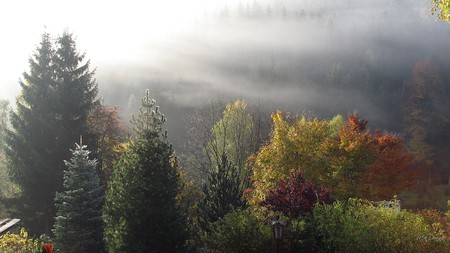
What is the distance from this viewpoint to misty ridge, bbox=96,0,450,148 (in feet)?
340

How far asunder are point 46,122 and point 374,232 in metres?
23.6

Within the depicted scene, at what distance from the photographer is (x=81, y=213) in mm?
22234

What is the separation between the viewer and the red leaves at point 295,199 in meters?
17.4

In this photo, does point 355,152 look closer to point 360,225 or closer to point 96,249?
point 360,225

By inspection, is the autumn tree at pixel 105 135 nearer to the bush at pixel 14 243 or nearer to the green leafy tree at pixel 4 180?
the green leafy tree at pixel 4 180

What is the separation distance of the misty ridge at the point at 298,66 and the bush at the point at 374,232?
79232 millimetres

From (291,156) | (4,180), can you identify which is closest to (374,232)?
(291,156)

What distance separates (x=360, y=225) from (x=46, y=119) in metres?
23.4

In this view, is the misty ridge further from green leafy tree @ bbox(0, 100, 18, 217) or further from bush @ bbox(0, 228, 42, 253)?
bush @ bbox(0, 228, 42, 253)

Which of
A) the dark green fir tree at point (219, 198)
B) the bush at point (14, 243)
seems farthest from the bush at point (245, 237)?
the bush at point (14, 243)

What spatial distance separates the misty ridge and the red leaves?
76719 mm

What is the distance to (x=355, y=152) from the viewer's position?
27.2 m

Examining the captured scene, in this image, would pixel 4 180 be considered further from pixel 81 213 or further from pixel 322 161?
pixel 322 161

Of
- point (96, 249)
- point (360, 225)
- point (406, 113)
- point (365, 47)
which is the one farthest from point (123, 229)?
point (365, 47)
